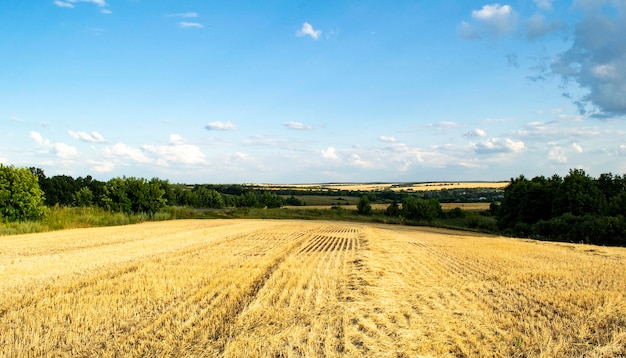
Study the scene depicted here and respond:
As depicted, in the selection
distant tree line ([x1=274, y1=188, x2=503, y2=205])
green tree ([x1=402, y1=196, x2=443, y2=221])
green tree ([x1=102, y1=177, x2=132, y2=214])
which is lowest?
green tree ([x1=402, y1=196, x2=443, y2=221])

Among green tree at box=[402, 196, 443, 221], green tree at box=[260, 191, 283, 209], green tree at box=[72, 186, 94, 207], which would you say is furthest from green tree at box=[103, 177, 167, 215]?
green tree at box=[260, 191, 283, 209]

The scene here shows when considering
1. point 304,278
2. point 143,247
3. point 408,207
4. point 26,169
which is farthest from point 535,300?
point 408,207

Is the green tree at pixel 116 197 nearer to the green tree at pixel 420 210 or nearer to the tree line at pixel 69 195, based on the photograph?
the tree line at pixel 69 195

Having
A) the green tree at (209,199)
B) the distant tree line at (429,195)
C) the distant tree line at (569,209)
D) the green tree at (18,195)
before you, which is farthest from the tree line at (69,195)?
the distant tree line at (429,195)

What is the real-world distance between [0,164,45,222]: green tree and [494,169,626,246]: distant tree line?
4830cm

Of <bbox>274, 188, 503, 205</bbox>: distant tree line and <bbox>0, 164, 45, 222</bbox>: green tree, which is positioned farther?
<bbox>274, 188, 503, 205</bbox>: distant tree line

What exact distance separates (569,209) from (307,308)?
52942 millimetres

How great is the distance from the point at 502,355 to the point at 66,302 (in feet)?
27.4

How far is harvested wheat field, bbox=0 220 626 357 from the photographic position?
6383 mm

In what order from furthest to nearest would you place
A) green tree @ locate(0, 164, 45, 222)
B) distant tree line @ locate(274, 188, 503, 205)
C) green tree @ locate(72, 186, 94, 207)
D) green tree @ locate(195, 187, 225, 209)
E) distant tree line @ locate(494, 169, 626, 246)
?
distant tree line @ locate(274, 188, 503, 205) → green tree @ locate(195, 187, 225, 209) → green tree @ locate(72, 186, 94, 207) → distant tree line @ locate(494, 169, 626, 246) → green tree @ locate(0, 164, 45, 222)

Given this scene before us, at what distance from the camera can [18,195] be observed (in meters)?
32.4

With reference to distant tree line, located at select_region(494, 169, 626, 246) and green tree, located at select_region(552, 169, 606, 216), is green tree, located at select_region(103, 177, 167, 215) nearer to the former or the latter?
distant tree line, located at select_region(494, 169, 626, 246)

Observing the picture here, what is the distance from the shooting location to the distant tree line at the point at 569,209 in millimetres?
40500

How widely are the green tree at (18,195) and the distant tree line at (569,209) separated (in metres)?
48.3
